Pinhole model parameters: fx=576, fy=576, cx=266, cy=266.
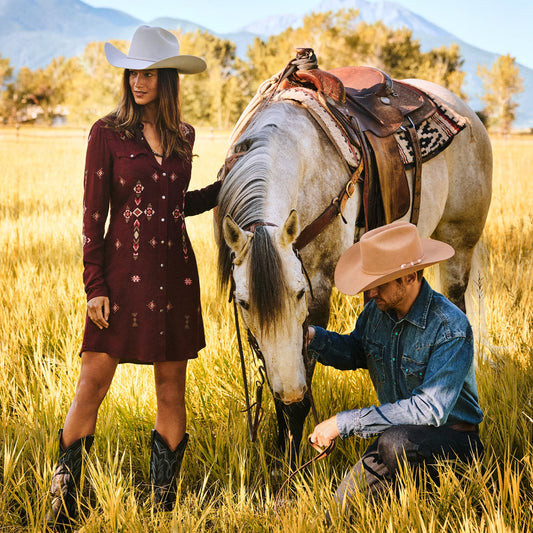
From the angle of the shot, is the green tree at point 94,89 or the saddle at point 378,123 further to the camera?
the green tree at point 94,89

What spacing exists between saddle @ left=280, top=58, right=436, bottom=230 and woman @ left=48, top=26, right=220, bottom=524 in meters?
0.90

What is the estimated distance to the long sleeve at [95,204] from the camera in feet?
7.39

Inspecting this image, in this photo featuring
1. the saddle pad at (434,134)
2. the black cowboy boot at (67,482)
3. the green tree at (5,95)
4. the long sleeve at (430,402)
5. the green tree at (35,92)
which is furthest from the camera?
the green tree at (35,92)

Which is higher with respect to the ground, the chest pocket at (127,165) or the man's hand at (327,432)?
the chest pocket at (127,165)

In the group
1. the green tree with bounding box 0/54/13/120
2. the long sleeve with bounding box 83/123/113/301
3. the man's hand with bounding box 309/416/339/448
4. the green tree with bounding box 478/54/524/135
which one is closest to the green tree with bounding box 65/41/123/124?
the green tree with bounding box 0/54/13/120

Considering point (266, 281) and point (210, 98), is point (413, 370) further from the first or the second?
point (210, 98)

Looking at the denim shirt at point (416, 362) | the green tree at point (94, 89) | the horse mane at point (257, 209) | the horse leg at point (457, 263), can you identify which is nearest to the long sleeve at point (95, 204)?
the horse mane at point (257, 209)

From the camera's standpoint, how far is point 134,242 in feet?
7.55

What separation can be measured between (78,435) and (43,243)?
4.28 meters

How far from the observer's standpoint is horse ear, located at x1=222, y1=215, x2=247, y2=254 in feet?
6.51

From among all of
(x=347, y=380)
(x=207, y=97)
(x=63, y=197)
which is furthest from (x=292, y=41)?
(x=347, y=380)

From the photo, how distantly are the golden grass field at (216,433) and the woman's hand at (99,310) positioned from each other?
51 cm

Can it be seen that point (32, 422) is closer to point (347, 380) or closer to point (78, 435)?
point (78, 435)

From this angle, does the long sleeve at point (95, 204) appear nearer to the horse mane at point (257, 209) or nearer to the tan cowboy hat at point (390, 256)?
the horse mane at point (257, 209)
